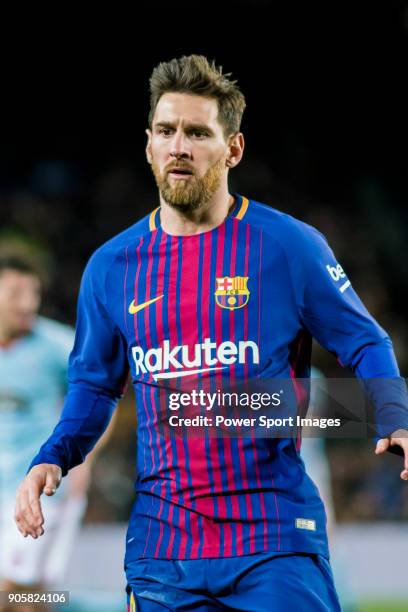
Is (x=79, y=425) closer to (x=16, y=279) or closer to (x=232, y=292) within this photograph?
(x=232, y=292)

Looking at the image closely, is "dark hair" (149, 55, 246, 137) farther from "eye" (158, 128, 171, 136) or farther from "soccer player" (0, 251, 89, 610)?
"soccer player" (0, 251, 89, 610)

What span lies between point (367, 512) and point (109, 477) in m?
2.19

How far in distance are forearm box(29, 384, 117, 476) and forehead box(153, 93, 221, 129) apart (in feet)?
2.57

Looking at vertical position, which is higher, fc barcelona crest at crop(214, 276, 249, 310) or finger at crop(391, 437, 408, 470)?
fc barcelona crest at crop(214, 276, 249, 310)

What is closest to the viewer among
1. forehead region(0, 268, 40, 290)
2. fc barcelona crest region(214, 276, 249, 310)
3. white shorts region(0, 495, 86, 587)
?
fc barcelona crest region(214, 276, 249, 310)

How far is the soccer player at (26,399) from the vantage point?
587 cm

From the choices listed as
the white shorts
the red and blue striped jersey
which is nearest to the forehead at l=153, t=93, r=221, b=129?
the red and blue striped jersey

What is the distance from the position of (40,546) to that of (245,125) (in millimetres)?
7418

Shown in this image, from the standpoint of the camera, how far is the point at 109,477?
9.00m

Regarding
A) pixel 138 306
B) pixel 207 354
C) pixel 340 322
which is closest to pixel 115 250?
pixel 138 306

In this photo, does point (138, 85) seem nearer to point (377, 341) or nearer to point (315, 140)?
point (315, 140)

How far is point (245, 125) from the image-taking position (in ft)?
40.2

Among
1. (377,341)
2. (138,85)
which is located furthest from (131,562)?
(138,85)

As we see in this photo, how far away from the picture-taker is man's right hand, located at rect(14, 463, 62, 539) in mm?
2613
